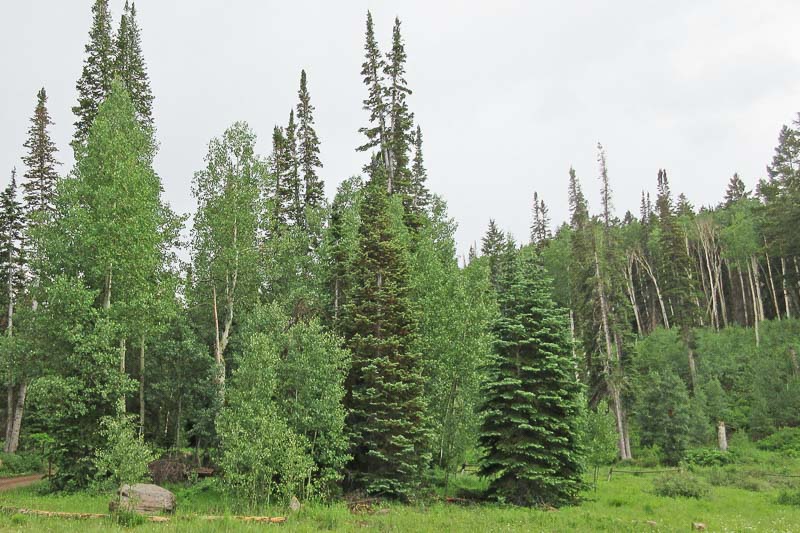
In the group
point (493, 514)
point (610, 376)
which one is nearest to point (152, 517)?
point (493, 514)

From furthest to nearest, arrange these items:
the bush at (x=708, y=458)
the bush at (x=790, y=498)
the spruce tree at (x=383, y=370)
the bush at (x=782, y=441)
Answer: the bush at (x=782, y=441)
the bush at (x=708, y=458)
the spruce tree at (x=383, y=370)
the bush at (x=790, y=498)

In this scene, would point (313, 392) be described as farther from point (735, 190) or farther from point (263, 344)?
point (735, 190)

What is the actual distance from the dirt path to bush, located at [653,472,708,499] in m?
31.9

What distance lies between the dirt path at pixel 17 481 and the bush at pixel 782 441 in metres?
47.5

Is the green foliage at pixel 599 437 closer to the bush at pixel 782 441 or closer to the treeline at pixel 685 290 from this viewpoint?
the treeline at pixel 685 290

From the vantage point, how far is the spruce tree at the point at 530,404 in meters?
23.5

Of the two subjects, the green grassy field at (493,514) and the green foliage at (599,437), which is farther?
the green foliage at (599,437)

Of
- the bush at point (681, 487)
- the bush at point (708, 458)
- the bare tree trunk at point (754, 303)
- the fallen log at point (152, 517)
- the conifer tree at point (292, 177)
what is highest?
the conifer tree at point (292, 177)

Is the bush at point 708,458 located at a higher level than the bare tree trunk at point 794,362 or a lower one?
lower

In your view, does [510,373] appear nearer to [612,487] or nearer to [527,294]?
[527,294]


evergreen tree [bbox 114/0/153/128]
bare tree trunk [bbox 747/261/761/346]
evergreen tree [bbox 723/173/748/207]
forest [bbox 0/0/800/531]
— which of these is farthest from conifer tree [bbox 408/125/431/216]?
evergreen tree [bbox 723/173/748/207]

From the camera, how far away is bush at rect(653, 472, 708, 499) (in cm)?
2552

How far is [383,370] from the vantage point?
23.6 meters

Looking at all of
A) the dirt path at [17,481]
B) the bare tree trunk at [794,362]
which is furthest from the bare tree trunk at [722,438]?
the dirt path at [17,481]
